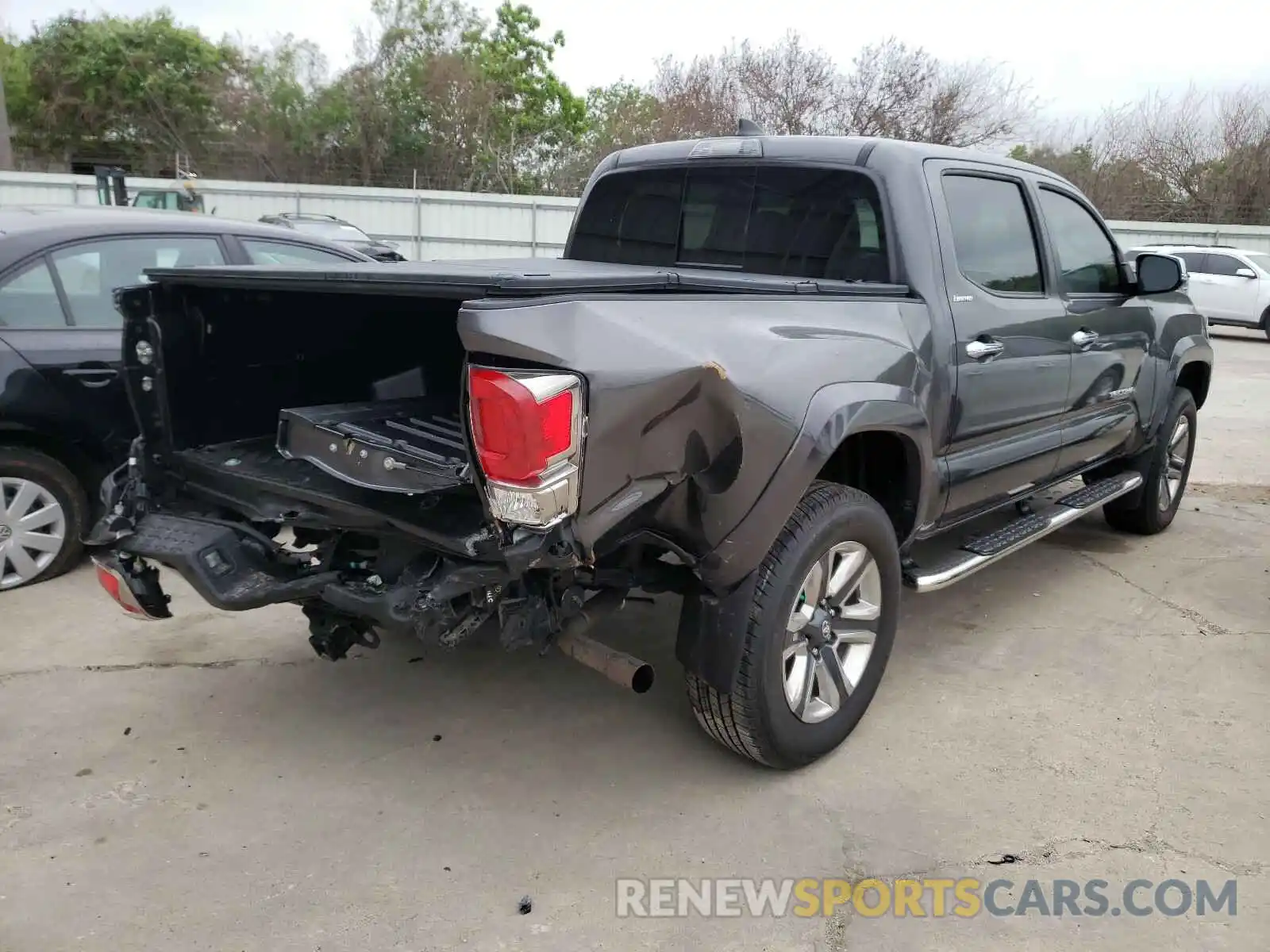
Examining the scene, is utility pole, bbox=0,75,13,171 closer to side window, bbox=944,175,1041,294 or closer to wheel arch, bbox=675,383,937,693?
side window, bbox=944,175,1041,294

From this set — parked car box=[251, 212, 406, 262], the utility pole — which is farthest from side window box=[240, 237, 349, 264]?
the utility pole

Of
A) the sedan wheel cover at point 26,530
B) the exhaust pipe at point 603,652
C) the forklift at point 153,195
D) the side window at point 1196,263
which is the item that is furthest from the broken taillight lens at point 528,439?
the side window at point 1196,263

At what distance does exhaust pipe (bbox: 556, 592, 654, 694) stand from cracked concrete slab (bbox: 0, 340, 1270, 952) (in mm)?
457

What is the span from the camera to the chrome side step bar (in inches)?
140

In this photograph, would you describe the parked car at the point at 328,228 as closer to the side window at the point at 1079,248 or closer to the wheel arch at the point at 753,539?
the side window at the point at 1079,248

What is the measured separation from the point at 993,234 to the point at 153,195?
17484mm

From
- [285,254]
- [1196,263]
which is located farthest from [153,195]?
[1196,263]

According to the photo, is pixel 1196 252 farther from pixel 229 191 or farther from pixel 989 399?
pixel 229 191

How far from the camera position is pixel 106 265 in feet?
15.0

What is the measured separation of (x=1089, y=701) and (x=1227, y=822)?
2.60 feet

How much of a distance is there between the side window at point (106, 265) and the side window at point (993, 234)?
10.9 ft

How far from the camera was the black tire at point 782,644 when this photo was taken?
9.29 ft

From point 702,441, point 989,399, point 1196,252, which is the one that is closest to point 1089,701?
point 989,399

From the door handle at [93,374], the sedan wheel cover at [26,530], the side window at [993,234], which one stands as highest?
the side window at [993,234]
